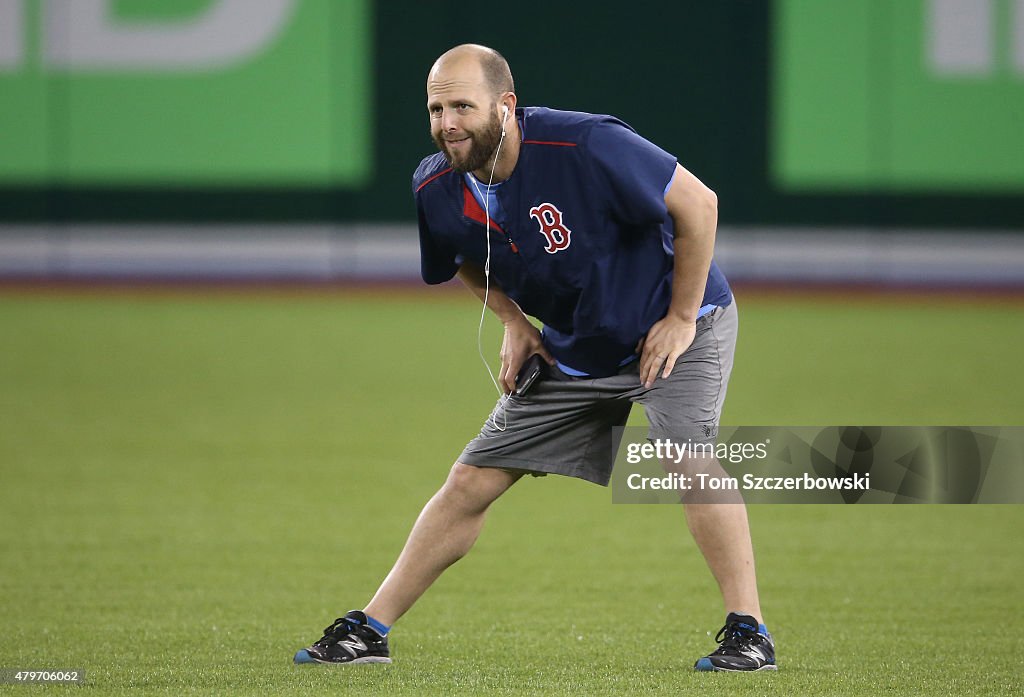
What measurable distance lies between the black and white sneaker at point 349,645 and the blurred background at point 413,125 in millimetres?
15595

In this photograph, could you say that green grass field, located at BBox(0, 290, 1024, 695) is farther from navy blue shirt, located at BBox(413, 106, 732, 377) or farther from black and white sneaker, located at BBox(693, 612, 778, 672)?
navy blue shirt, located at BBox(413, 106, 732, 377)

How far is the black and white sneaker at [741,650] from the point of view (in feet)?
13.7

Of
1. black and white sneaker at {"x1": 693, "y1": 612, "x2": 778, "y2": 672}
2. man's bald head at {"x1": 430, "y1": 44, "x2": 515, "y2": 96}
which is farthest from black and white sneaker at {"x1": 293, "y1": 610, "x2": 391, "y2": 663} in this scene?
man's bald head at {"x1": 430, "y1": 44, "x2": 515, "y2": 96}

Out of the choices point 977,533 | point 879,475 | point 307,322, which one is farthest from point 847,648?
point 307,322

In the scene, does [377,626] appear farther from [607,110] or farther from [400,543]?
[607,110]

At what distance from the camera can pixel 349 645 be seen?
4.30m

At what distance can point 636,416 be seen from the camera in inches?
365

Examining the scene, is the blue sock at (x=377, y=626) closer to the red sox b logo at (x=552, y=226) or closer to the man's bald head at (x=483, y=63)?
the red sox b logo at (x=552, y=226)

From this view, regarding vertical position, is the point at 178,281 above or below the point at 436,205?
below

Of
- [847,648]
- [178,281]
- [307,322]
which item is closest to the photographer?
[847,648]

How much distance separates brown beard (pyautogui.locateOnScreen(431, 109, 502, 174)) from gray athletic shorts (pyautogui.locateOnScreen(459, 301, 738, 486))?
706mm

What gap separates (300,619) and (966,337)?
401 inches

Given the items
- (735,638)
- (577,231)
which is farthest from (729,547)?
(577,231)

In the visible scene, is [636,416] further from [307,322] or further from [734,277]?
[734,277]
